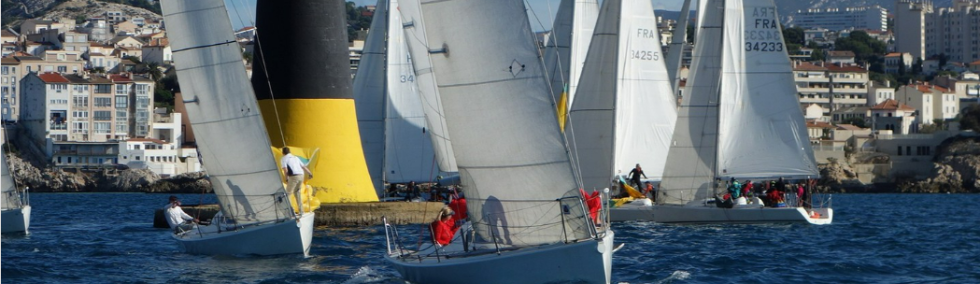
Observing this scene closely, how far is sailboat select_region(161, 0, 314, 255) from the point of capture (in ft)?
63.3

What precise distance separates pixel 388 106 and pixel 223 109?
14.2 meters

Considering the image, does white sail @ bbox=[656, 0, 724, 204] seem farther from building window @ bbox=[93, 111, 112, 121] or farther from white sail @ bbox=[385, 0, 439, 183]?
building window @ bbox=[93, 111, 112, 121]

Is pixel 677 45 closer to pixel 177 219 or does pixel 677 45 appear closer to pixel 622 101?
pixel 622 101

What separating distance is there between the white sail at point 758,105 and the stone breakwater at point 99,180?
54117mm

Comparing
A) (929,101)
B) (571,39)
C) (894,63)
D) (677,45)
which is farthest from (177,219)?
(894,63)

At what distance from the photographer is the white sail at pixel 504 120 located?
562 inches

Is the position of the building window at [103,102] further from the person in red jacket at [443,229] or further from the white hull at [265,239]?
the person in red jacket at [443,229]

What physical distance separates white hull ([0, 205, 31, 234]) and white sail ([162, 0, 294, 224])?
267 inches

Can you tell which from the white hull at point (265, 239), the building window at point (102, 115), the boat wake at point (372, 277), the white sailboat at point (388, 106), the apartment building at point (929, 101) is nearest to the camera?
the boat wake at point (372, 277)

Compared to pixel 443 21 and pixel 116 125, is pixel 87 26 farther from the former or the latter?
pixel 443 21

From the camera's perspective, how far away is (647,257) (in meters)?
19.9

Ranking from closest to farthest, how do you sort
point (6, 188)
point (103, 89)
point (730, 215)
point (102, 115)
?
point (6, 188)
point (730, 215)
point (102, 115)
point (103, 89)

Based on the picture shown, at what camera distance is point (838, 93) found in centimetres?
13000

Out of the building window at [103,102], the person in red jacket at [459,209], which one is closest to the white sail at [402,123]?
the person in red jacket at [459,209]
